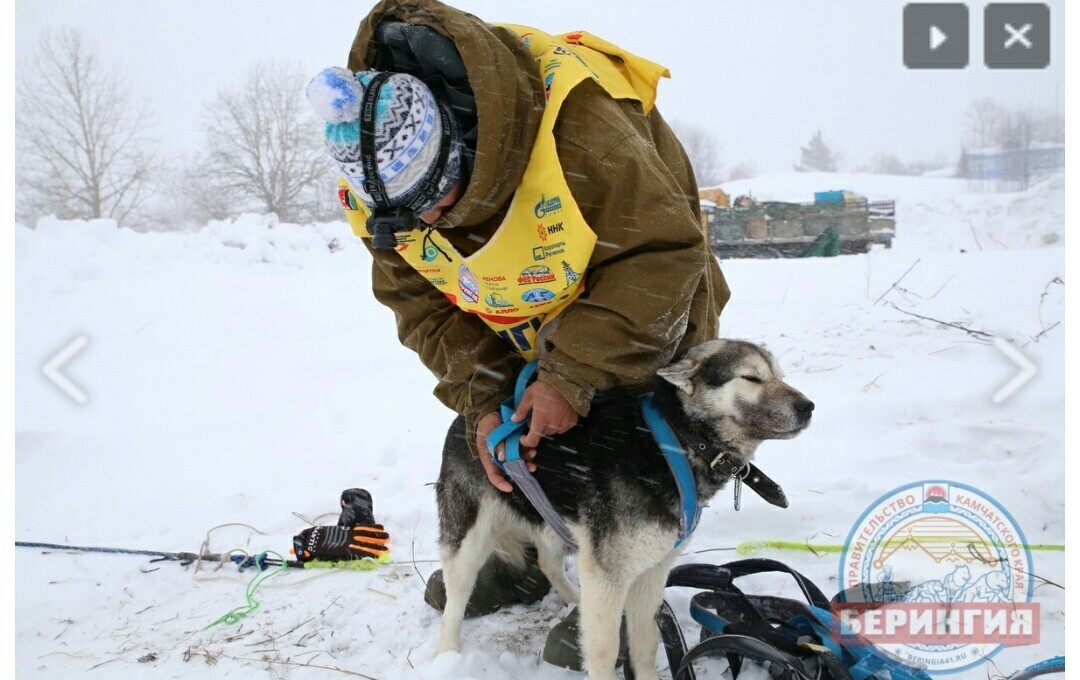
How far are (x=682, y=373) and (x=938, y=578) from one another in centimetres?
167

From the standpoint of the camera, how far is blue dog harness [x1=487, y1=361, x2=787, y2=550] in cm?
253

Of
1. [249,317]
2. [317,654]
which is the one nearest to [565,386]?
[317,654]

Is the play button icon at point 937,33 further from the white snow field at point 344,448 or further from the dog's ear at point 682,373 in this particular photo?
the dog's ear at point 682,373

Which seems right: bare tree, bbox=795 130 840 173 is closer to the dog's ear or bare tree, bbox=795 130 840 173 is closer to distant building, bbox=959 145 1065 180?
distant building, bbox=959 145 1065 180

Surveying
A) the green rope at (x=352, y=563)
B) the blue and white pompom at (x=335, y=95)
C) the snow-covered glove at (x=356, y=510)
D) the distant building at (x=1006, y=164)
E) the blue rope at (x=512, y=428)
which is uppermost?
the distant building at (x=1006, y=164)

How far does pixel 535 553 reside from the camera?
3480 millimetres

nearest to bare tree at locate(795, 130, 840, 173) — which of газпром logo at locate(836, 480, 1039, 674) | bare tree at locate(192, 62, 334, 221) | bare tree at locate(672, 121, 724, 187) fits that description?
bare tree at locate(672, 121, 724, 187)

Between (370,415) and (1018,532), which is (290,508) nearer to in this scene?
(370,415)

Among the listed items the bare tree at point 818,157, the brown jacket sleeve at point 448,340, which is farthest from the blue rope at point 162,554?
the bare tree at point 818,157

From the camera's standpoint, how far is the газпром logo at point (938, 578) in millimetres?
2652

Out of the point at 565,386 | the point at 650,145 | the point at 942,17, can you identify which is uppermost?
the point at 942,17

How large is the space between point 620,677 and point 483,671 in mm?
583

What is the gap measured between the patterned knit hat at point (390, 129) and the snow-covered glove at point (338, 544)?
225 centimetres

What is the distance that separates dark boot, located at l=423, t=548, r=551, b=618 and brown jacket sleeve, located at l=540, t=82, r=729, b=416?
4.46 ft
